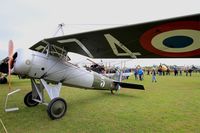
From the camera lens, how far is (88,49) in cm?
634

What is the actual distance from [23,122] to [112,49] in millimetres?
3938

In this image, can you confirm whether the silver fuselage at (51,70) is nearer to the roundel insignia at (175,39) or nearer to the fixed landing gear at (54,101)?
the fixed landing gear at (54,101)

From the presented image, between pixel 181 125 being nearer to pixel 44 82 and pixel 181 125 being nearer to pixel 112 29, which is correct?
pixel 112 29

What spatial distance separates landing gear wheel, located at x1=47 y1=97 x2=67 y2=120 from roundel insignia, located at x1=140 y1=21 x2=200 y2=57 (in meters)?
3.24

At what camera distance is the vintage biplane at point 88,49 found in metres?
4.15

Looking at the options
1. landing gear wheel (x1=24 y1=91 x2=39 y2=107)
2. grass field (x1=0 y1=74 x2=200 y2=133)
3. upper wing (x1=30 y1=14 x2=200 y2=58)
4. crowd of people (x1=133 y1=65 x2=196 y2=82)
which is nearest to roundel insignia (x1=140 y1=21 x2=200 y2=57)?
upper wing (x1=30 y1=14 x2=200 y2=58)

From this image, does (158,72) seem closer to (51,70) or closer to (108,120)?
(108,120)

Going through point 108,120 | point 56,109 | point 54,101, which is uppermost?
point 54,101

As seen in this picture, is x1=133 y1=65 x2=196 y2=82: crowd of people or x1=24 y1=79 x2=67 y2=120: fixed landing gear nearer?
x1=24 y1=79 x2=67 y2=120: fixed landing gear

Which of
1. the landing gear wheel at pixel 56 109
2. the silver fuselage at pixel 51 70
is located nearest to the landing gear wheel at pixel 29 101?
the silver fuselage at pixel 51 70

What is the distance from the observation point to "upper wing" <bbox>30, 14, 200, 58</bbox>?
3902 millimetres

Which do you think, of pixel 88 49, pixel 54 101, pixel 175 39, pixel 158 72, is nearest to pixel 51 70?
pixel 54 101

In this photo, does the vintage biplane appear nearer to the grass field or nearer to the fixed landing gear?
the fixed landing gear

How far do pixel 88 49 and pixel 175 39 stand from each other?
315cm
